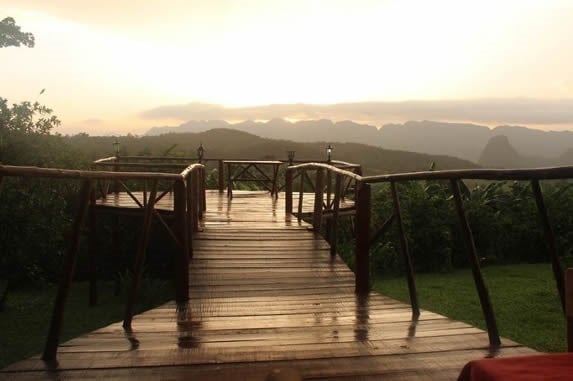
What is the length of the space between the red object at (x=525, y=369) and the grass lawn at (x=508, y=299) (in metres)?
5.06

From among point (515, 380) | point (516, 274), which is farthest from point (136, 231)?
point (515, 380)

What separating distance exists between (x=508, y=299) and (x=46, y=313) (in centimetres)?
729

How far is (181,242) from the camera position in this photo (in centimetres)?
464

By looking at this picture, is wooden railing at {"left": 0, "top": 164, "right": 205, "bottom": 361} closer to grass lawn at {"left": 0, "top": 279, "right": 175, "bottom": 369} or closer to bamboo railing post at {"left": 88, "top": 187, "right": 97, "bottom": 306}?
grass lawn at {"left": 0, "top": 279, "right": 175, "bottom": 369}

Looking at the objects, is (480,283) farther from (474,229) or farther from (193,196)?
(474,229)

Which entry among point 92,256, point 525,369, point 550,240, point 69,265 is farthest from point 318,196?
point 525,369

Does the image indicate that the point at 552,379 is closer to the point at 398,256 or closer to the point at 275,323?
the point at 275,323

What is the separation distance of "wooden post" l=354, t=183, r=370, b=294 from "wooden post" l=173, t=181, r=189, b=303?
5.62 ft

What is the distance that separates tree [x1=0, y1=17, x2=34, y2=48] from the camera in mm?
14875

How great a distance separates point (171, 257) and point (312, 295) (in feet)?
20.2

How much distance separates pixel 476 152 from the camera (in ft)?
338

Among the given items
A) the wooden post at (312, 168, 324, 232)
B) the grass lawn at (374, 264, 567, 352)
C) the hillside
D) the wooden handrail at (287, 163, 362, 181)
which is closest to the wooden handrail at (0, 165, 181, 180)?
the wooden handrail at (287, 163, 362, 181)

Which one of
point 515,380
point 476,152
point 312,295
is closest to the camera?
point 515,380

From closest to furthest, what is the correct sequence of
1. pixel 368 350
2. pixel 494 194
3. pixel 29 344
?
pixel 368 350 → pixel 29 344 → pixel 494 194
